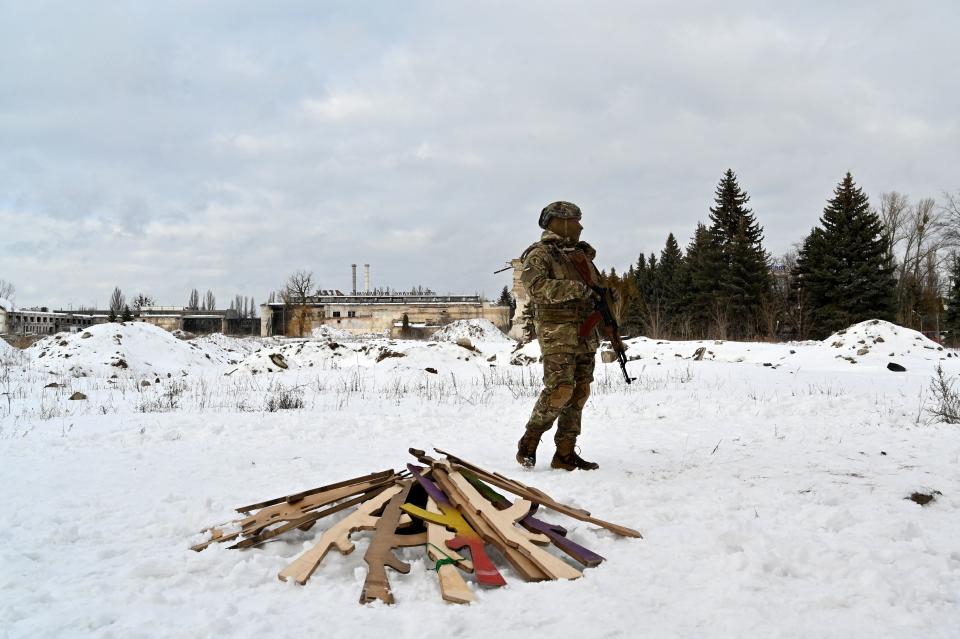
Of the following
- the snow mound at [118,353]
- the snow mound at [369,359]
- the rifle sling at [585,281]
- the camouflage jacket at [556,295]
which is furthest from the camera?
the snow mound at [369,359]

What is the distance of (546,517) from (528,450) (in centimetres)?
144

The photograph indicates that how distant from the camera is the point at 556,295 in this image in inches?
177

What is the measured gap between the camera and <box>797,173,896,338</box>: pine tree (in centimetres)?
2853

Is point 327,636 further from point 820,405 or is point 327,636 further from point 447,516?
point 820,405

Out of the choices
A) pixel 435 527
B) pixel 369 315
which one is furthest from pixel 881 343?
pixel 369 315

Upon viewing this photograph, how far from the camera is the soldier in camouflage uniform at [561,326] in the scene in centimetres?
455

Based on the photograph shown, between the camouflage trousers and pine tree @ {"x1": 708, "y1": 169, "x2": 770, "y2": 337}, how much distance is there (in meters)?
29.3

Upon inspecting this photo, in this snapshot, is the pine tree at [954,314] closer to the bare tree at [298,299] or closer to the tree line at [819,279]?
the tree line at [819,279]

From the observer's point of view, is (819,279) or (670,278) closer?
(819,279)

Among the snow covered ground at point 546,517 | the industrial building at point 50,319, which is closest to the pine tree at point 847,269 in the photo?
the snow covered ground at point 546,517

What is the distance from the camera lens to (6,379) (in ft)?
37.0

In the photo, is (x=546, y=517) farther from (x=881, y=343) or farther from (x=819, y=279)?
(x=819, y=279)

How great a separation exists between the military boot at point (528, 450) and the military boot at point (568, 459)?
0.70 feet

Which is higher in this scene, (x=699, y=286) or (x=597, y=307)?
(x=699, y=286)
